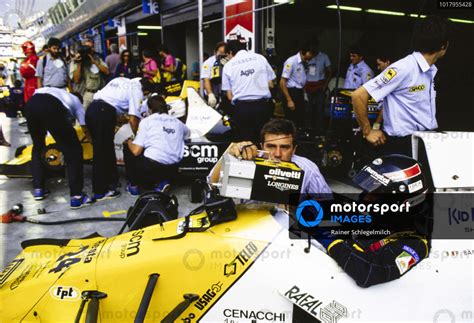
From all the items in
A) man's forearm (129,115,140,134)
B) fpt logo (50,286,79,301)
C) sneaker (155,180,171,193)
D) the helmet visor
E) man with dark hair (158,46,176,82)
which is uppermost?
man with dark hair (158,46,176,82)

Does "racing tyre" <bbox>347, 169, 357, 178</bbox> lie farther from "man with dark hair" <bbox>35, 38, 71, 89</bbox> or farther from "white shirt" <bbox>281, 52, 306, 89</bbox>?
"man with dark hair" <bbox>35, 38, 71, 89</bbox>

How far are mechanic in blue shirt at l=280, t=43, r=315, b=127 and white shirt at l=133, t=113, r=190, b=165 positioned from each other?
2.34m

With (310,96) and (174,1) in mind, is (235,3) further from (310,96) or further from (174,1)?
(174,1)

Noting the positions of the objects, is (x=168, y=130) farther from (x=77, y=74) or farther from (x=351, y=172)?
(x=77, y=74)

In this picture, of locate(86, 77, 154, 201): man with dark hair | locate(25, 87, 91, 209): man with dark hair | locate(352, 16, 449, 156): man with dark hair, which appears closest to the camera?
locate(352, 16, 449, 156): man with dark hair

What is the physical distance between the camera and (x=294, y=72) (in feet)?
21.6

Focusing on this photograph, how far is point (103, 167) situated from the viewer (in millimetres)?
5035

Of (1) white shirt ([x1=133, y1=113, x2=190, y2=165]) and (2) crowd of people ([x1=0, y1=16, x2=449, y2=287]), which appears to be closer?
(2) crowd of people ([x1=0, y1=16, x2=449, y2=287])

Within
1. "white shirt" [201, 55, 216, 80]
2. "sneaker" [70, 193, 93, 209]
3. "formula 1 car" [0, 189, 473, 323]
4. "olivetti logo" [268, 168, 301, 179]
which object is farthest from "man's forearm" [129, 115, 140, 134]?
"olivetti logo" [268, 168, 301, 179]

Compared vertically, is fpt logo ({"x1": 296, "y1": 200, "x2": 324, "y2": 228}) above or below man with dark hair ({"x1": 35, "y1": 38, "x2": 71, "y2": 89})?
below

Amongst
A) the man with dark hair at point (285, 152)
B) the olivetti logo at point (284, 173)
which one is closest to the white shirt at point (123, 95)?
the man with dark hair at point (285, 152)

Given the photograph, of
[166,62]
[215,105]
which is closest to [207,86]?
[215,105]

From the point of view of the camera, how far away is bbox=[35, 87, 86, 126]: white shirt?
477 cm

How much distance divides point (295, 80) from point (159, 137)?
288 cm
